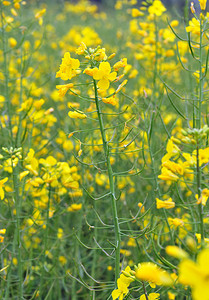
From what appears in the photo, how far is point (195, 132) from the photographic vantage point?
1166 millimetres

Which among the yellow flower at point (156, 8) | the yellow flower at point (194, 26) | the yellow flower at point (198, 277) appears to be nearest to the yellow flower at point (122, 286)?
the yellow flower at point (198, 277)

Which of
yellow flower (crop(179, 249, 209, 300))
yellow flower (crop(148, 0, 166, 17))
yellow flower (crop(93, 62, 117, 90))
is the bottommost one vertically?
yellow flower (crop(179, 249, 209, 300))

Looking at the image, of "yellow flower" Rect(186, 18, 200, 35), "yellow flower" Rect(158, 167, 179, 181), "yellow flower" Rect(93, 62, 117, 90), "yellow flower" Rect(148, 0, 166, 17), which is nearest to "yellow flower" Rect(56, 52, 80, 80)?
"yellow flower" Rect(93, 62, 117, 90)

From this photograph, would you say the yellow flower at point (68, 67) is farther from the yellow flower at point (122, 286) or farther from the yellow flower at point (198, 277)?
the yellow flower at point (198, 277)

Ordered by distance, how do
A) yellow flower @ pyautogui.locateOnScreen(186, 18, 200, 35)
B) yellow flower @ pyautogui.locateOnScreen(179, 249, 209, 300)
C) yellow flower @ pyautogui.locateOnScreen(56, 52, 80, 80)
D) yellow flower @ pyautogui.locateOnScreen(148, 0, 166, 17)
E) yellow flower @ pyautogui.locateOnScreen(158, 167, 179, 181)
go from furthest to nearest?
yellow flower @ pyautogui.locateOnScreen(148, 0, 166, 17) < yellow flower @ pyautogui.locateOnScreen(186, 18, 200, 35) < yellow flower @ pyautogui.locateOnScreen(56, 52, 80, 80) < yellow flower @ pyautogui.locateOnScreen(158, 167, 179, 181) < yellow flower @ pyautogui.locateOnScreen(179, 249, 209, 300)

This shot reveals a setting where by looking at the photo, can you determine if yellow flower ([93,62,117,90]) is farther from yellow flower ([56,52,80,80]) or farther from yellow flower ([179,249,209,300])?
yellow flower ([179,249,209,300])

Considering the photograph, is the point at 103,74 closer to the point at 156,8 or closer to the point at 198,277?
the point at 198,277

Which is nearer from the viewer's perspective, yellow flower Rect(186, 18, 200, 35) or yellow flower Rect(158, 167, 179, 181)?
yellow flower Rect(158, 167, 179, 181)

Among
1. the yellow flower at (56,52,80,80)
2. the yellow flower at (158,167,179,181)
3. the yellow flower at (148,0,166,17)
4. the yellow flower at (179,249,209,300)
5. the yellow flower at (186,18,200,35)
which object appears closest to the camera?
the yellow flower at (179,249,209,300)

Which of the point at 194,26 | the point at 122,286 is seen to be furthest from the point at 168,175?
the point at 194,26

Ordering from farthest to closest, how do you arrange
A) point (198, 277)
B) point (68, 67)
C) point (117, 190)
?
point (117, 190), point (68, 67), point (198, 277)

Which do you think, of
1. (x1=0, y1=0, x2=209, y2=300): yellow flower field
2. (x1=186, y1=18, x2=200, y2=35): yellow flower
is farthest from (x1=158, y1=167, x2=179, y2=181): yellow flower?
(x1=186, y1=18, x2=200, y2=35): yellow flower

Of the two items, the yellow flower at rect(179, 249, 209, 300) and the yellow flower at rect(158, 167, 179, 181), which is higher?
the yellow flower at rect(158, 167, 179, 181)

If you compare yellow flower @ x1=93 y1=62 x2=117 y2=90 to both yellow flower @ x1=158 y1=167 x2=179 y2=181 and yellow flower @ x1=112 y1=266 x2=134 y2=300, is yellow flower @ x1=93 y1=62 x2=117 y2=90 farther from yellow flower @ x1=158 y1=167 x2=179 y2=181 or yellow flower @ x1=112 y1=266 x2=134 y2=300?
yellow flower @ x1=112 y1=266 x2=134 y2=300
